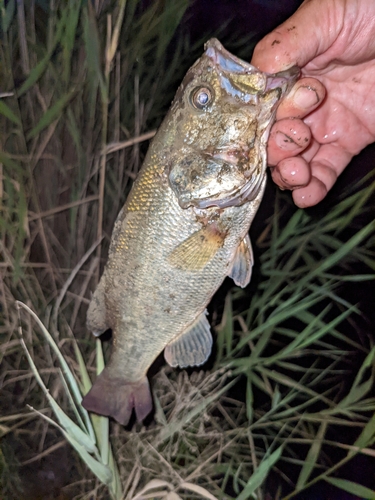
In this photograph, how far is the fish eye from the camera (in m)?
0.64

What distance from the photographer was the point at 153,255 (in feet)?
2.41

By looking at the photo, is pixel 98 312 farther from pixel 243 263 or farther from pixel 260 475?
pixel 260 475

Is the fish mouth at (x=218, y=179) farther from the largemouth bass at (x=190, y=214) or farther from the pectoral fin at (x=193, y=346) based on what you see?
the pectoral fin at (x=193, y=346)

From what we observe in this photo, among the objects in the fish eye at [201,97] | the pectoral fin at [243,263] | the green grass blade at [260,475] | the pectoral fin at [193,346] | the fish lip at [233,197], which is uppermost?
the fish eye at [201,97]

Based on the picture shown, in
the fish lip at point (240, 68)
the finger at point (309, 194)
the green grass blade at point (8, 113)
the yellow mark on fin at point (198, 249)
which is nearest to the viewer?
the fish lip at point (240, 68)

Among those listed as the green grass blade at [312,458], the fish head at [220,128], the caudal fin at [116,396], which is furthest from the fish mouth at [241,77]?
the green grass blade at [312,458]

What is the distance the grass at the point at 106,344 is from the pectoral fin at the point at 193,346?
10.8 inches

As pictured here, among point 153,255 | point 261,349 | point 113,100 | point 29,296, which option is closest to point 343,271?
point 261,349

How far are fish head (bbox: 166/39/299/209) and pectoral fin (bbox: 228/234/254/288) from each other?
117mm

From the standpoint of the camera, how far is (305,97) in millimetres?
709

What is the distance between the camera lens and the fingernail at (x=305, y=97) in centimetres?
70

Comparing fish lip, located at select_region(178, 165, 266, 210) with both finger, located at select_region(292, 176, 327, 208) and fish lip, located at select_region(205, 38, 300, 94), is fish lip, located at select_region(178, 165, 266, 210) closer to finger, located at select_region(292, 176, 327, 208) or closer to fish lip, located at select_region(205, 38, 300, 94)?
fish lip, located at select_region(205, 38, 300, 94)

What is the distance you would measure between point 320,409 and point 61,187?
109 centimetres

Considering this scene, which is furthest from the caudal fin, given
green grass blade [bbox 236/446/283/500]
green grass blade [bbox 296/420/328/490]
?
green grass blade [bbox 296/420/328/490]
